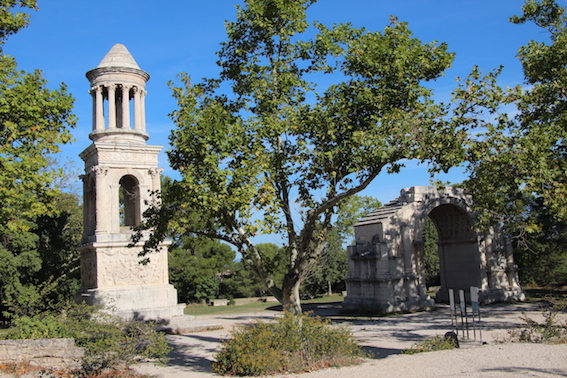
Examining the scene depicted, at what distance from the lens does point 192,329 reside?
1934 cm

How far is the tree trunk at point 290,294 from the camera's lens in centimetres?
1167

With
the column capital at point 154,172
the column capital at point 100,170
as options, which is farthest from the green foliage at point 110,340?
the column capital at point 154,172

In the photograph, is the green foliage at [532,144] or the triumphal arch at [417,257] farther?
the triumphal arch at [417,257]

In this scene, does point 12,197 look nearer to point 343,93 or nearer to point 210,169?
point 210,169

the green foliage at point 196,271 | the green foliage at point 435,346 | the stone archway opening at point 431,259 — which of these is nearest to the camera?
the green foliage at point 435,346

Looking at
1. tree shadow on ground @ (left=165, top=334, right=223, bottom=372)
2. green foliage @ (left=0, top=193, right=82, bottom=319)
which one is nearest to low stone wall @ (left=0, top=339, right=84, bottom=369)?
tree shadow on ground @ (left=165, top=334, right=223, bottom=372)

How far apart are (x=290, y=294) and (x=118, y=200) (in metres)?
11.6

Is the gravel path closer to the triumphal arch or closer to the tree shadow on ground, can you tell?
the tree shadow on ground

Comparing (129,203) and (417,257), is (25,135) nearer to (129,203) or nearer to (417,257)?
(129,203)

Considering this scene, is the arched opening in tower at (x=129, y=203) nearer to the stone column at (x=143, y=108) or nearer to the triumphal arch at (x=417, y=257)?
the stone column at (x=143, y=108)

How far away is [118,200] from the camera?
68.7 feet

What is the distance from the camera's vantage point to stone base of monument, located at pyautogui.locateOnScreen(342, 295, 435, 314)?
75.9 feet

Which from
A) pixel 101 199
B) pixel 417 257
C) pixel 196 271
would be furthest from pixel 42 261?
pixel 417 257

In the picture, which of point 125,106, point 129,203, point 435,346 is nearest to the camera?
point 435,346
